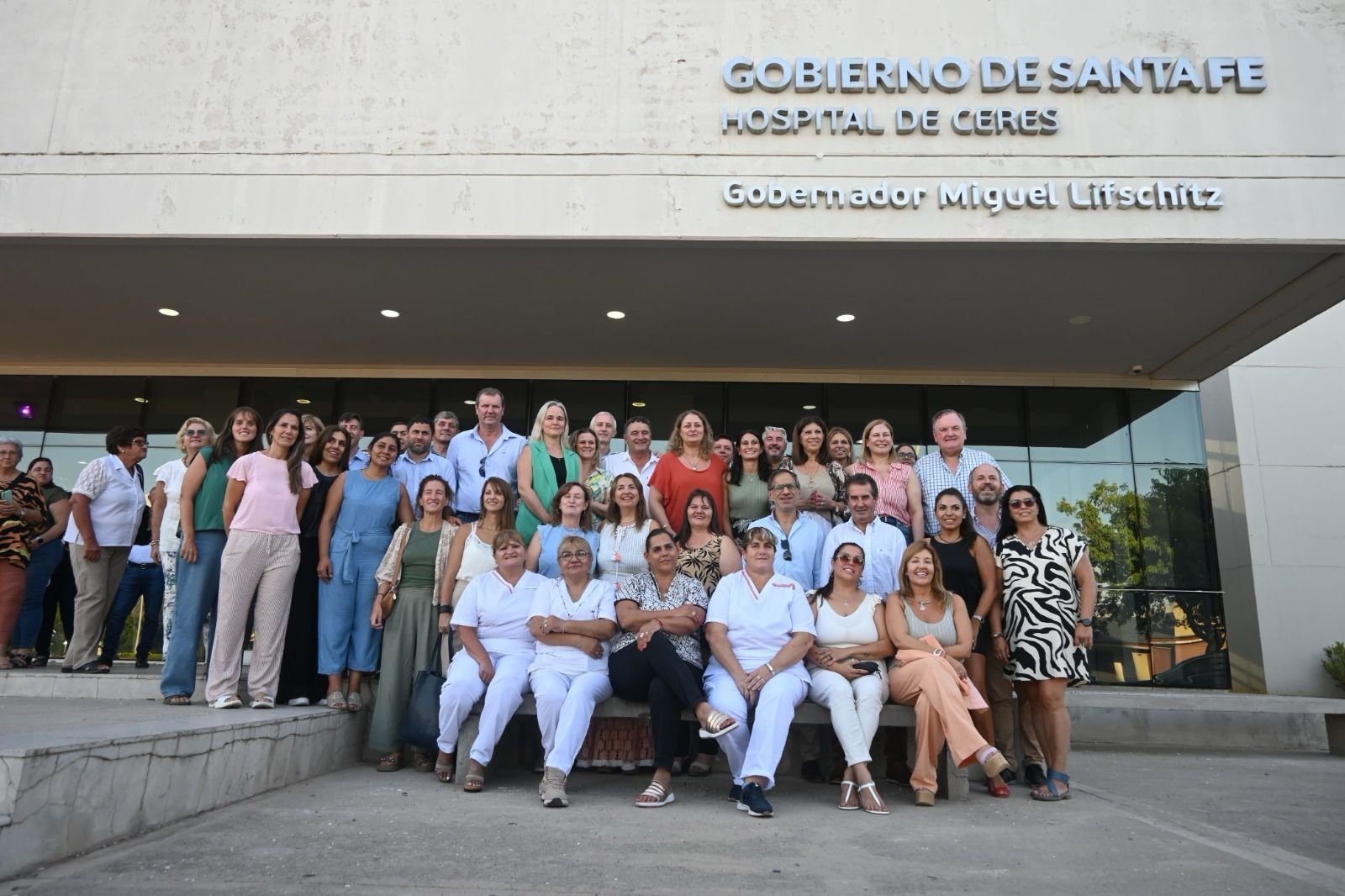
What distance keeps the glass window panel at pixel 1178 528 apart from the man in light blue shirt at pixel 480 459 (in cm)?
894

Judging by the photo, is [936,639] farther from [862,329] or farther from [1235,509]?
[1235,509]

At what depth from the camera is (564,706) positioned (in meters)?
4.85

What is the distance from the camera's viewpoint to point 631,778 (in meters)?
5.53

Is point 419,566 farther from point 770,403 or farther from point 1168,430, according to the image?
point 1168,430

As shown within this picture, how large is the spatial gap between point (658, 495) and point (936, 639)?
7.24ft

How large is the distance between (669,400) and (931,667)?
300 inches

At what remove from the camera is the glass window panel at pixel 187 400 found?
1251 cm

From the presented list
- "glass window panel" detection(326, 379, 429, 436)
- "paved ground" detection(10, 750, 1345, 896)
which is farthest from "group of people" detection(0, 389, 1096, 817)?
"glass window panel" detection(326, 379, 429, 436)

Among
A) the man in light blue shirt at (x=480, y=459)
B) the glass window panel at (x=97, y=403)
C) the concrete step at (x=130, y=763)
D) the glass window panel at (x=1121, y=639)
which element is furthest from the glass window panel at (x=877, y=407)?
the glass window panel at (x=97, y=403)

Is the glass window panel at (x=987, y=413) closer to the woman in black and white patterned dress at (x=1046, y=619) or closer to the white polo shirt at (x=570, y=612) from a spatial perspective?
the woman in black and white patterned dress at (x=1046, y=619)

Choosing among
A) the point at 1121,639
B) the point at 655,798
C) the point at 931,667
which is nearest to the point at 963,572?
the point at 931,667

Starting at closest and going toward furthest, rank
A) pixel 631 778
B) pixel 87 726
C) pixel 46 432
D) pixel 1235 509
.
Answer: pixel 87 726 → pixel 631 778 → pixel 1235 509 → pixel 46 432

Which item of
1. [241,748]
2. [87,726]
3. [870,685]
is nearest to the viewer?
[87,726]

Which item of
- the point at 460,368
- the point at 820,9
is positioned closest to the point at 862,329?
→ the point at 820,9
